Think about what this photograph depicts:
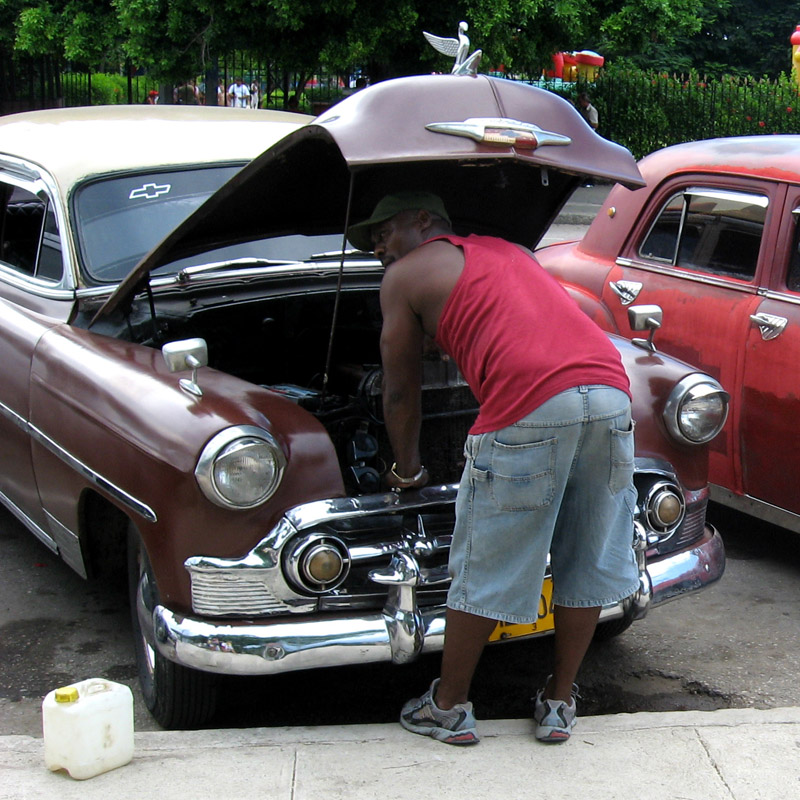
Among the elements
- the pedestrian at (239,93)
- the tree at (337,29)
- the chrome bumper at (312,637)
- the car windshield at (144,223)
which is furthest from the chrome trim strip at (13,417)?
the pedestrian at (239,93)

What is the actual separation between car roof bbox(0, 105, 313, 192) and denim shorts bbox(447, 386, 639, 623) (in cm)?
229

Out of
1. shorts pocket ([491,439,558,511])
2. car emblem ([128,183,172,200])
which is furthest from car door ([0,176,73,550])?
shorts pocket ([491,439,558,511])

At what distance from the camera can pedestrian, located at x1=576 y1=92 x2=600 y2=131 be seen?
1814 cm

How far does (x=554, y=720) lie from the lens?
3154mm

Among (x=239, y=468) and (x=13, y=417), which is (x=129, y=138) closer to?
(x=13, y=417)

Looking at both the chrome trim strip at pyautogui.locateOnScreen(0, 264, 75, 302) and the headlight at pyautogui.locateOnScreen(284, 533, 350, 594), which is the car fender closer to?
the headlight at pyautogui.locateOnScreen(284, 533, 350, 594)

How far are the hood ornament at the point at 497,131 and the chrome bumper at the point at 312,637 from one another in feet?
3.74

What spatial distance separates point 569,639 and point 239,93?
16.4m

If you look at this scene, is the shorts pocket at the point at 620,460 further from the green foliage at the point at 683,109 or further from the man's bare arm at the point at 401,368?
the green foliage at the point at 683,109

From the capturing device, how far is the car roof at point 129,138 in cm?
453

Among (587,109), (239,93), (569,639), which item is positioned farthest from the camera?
(587,109)

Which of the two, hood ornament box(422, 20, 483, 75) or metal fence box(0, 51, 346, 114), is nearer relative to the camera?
hood ornament box(422, 20, 483, 75)

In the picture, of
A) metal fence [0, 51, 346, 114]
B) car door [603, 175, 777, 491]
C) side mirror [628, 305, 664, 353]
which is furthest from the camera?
metal fence [0, 51, 346, 114]

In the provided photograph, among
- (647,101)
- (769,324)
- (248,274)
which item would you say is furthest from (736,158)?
(647,101)
